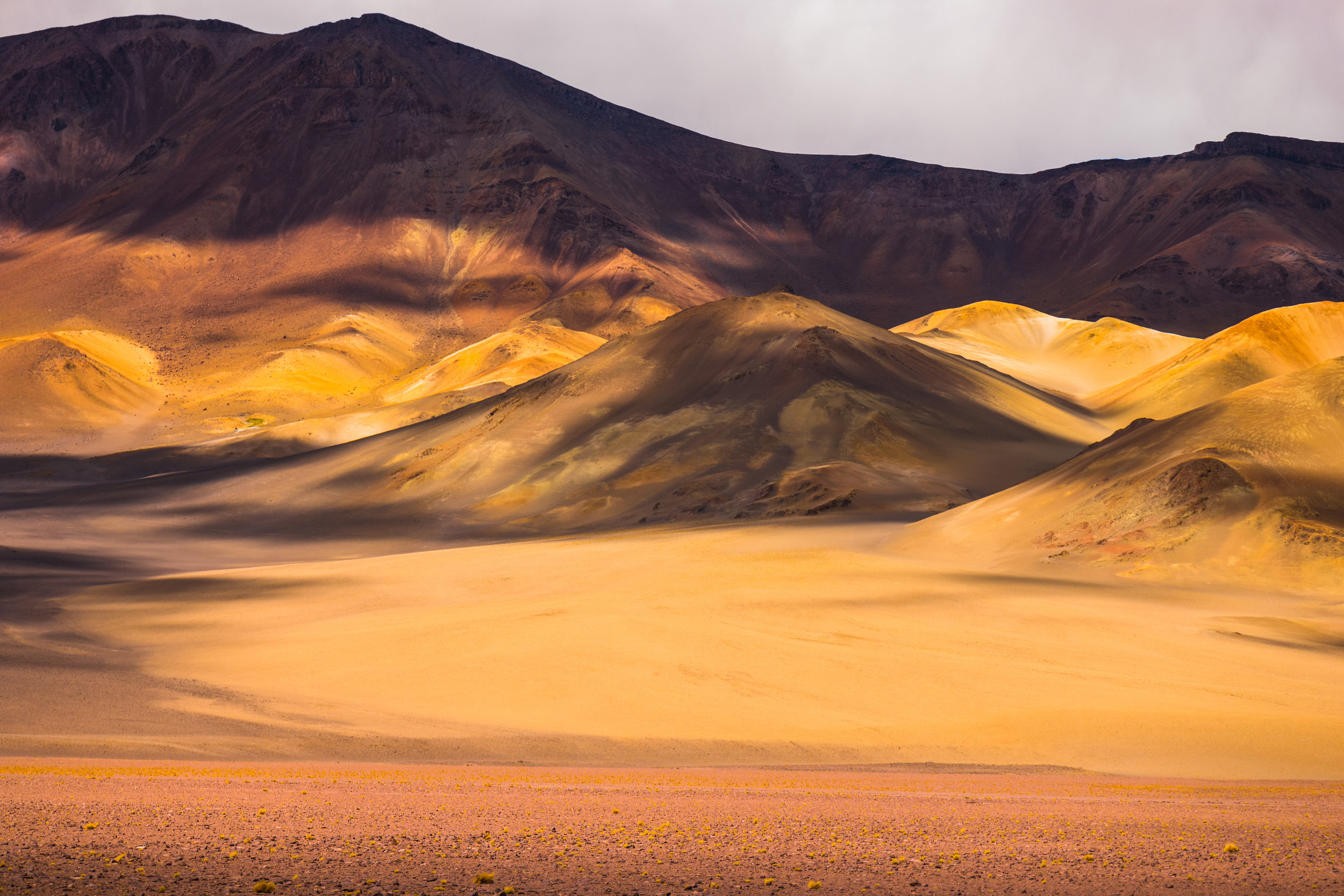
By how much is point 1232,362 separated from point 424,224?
112m

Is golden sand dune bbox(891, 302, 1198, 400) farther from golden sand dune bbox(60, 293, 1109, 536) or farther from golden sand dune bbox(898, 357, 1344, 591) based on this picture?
golden sand dune bbox(898, 357, 1344, 591)

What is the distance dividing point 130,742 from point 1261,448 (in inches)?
1269

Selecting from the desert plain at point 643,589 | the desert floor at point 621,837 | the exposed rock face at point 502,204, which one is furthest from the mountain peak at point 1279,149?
the desert floor at point 621,837

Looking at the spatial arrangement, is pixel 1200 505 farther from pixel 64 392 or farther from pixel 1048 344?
pixel 64 392

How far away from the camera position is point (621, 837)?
27.4 feet

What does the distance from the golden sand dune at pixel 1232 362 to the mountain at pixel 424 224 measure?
5917cm

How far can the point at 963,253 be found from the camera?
610ft

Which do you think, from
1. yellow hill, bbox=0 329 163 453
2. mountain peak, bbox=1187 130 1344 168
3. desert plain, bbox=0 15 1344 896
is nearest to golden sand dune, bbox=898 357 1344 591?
desert plain, bbox=0 15 1344 896

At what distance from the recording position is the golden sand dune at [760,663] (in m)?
14.8

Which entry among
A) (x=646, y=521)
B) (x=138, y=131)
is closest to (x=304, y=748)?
(x=646, y=521)

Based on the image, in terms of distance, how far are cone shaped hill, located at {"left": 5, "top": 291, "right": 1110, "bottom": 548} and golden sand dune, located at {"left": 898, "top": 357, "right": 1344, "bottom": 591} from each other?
869 cm

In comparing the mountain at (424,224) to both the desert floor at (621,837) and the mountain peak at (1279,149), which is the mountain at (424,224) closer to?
the mountain peak at (1279,149)

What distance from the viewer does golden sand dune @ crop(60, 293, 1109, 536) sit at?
50375 mm

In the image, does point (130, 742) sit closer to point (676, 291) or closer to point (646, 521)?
point (646, 521)
